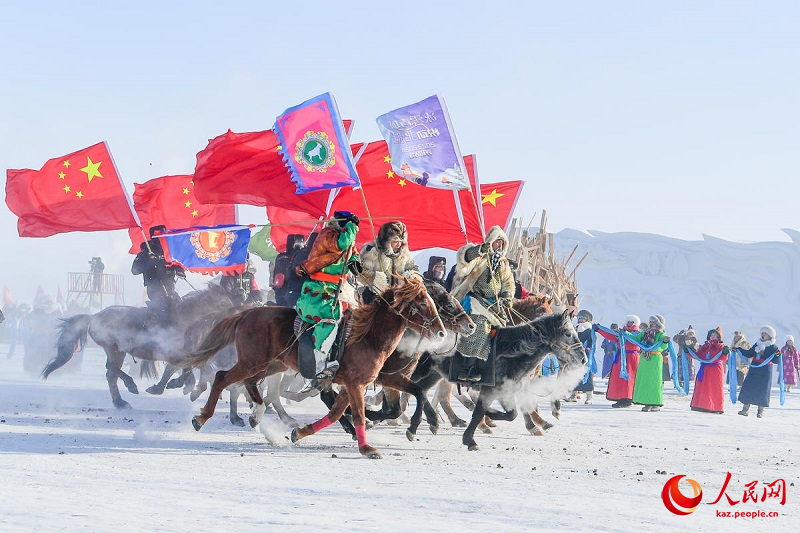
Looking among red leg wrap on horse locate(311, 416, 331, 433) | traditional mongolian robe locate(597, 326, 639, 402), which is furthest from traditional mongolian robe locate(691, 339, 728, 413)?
red leg wrap on horse locate(311, 416, 331, 433)

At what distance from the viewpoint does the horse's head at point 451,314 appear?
9.74 meters

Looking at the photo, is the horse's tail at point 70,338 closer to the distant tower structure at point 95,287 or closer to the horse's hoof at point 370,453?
the horse's hoof at point 370,453

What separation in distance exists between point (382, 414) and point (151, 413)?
14.8ft

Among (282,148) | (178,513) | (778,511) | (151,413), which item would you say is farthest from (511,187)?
(178,513)

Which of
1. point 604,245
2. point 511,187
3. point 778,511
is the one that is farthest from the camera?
point 604,245

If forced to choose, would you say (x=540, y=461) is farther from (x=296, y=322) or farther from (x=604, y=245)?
(x=604, y=245)

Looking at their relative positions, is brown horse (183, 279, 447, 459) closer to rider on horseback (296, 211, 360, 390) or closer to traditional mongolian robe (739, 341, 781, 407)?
rider on horseback (296, 211, 360, 390)

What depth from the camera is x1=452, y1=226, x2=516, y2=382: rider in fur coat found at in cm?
1121

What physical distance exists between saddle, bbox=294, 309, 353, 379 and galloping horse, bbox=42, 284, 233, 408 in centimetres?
537

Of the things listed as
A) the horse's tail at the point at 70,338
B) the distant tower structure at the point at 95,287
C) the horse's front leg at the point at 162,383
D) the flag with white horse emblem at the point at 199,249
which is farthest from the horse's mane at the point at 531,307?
the distant tower structure at the point at 95,287

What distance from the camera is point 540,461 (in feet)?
32.8

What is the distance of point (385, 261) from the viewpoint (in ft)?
35.7

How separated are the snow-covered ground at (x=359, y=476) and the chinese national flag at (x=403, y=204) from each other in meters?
3.94

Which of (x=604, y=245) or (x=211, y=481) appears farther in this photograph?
(x=604, y=245)
